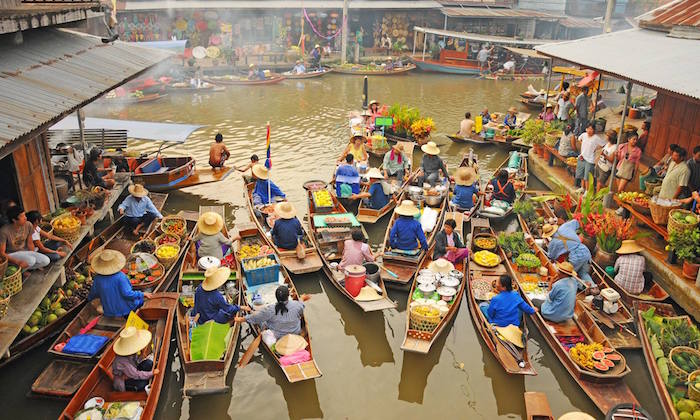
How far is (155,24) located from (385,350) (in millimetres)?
30924

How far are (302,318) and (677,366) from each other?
5506mm

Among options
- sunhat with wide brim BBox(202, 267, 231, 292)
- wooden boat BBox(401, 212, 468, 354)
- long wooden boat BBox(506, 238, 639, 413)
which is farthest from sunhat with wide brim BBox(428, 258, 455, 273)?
sunhat with wide brim BBox(202, 267, 231, 292)

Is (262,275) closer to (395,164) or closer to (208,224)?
(208,224)

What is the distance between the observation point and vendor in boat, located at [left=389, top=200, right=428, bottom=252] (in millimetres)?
10484

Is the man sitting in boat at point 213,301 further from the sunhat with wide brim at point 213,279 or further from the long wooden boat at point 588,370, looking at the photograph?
the long wooden boat at point 588,370

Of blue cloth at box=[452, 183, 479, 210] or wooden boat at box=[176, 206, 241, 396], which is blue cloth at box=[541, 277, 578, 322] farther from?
wooden boat at box=[176, 206, 241, 396]

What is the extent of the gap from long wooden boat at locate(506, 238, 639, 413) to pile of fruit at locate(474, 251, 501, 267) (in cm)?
96

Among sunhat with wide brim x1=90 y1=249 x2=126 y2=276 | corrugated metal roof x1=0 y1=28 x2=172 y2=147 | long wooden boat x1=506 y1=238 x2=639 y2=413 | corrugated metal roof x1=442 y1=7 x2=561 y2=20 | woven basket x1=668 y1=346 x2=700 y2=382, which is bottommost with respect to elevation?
long wooden boat x1=506 y1=238 x2=639 y2=413

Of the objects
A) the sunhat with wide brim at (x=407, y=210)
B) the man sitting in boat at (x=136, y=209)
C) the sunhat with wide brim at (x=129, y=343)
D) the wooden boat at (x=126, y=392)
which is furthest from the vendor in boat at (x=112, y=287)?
the sunhat with wide brim at (x=407, y=210)

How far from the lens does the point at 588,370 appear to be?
25.1 ft

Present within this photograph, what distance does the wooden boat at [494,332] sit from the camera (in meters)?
7.74

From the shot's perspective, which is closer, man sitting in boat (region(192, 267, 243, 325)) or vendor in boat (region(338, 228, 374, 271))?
man sitting in boat (region(192, 267, 243, 325))

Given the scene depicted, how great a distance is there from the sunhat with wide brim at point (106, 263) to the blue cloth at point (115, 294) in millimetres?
106

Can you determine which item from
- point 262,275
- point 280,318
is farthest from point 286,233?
point 280,318
